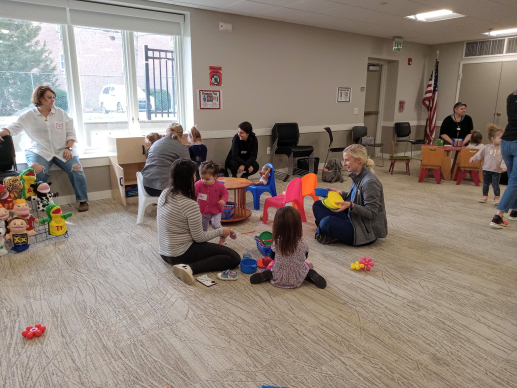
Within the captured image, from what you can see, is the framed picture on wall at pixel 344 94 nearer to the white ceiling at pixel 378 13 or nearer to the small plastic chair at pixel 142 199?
the white ceiling at pixel 378 13

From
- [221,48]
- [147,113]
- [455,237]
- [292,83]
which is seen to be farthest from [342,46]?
[455,237]

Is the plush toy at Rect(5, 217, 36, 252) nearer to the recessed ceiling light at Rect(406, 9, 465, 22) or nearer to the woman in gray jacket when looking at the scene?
the woman in gray jacket

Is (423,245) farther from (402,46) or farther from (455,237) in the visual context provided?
(402,46)

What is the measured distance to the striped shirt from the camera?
108 inches

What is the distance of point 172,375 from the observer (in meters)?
1.86

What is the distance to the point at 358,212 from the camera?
3330 millimetres

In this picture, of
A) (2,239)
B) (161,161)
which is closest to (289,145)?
(161,161)

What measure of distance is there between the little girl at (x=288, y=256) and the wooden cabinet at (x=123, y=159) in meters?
2.72

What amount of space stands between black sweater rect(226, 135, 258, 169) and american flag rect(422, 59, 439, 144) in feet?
16.5

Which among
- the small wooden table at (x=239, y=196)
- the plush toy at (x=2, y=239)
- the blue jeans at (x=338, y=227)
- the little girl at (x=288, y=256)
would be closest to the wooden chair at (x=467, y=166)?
the blue jeans at (x=338, y=227)

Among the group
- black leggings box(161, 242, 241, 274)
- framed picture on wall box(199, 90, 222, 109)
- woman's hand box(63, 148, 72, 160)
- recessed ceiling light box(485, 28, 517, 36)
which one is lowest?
black leggings box(161, 242, 241, 274)

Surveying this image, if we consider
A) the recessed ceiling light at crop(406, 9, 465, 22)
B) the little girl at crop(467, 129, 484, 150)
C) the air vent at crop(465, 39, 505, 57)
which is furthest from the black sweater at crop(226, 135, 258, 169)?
the air vent at crop(465, 39, 505, 57)

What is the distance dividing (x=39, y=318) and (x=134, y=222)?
192 cm

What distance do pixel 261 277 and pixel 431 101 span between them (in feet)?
25.6
